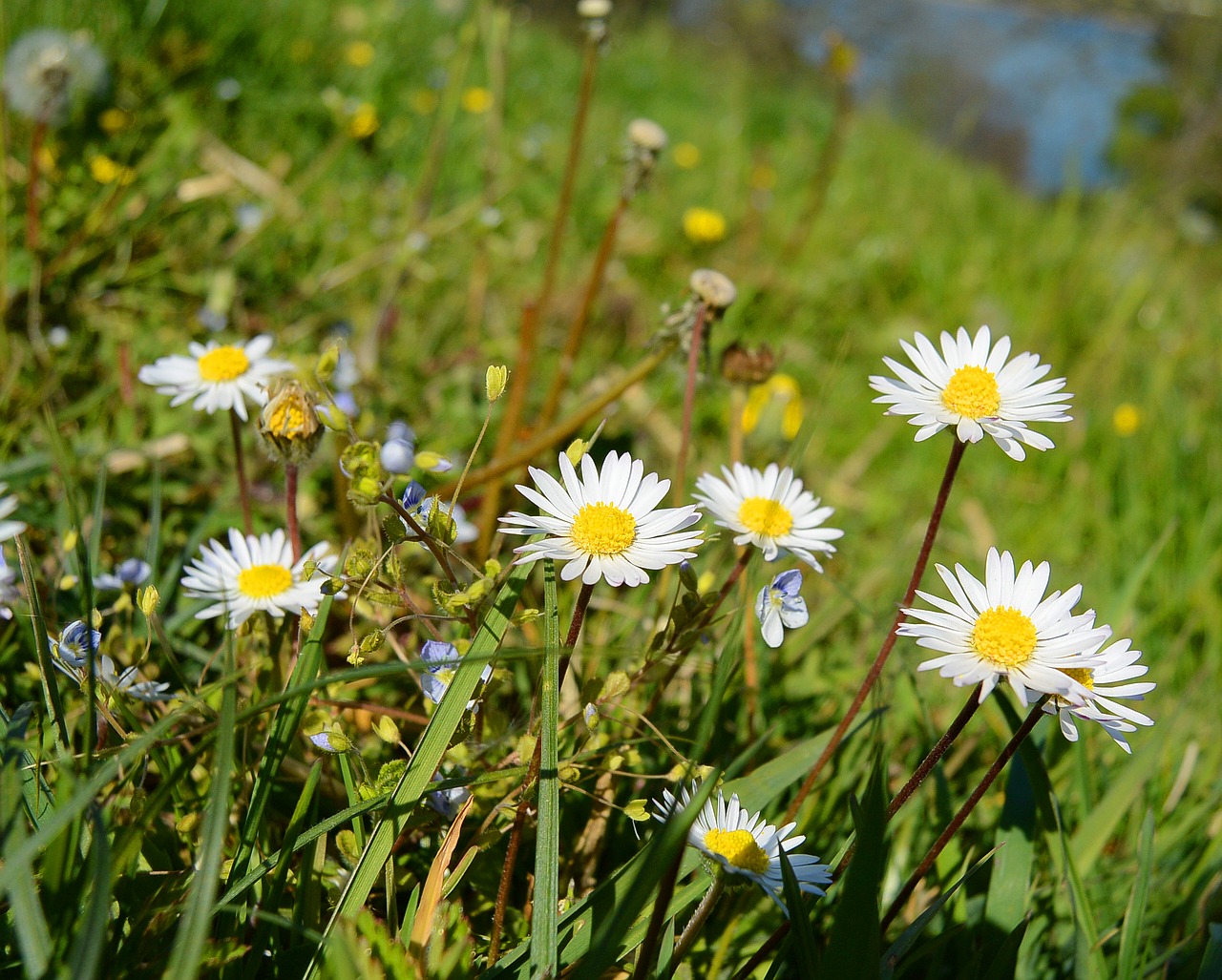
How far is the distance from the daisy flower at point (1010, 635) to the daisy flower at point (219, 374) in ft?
2.83

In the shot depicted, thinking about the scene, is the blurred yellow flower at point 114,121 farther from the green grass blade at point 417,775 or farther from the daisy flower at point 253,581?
the green grass blade at point 417,775

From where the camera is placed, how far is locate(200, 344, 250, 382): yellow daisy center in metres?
1.23

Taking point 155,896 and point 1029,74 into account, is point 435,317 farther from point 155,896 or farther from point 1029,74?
point 1029,74

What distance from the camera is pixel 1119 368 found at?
306 cm

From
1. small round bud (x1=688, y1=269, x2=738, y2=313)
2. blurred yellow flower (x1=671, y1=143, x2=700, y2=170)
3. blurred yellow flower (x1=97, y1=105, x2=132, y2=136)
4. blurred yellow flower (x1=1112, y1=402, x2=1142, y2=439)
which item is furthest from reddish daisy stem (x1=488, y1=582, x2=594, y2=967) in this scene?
blurred yellow flower (x1=671, y1=143, x2=700, y2=170)

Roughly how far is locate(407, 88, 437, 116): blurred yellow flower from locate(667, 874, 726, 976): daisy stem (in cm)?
307

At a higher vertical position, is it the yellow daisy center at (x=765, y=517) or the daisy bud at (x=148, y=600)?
the yellow daisy center at (x=765, y=517)

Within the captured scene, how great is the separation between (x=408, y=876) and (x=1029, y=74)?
5.65 metres

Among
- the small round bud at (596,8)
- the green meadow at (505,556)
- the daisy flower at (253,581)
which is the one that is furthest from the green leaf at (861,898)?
the small round bud at (596,8)

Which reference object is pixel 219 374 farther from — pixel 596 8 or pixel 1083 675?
pixel 1083 675

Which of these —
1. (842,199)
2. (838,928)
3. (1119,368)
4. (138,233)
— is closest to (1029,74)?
(842,199)

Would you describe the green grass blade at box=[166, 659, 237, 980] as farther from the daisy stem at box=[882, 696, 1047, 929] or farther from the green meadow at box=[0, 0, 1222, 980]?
the daisy stem at box=[882, 696, 1047, 929]

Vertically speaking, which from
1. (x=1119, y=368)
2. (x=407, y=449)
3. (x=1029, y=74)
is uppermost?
(x=1029, y=74)

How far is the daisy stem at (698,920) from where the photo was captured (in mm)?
812
